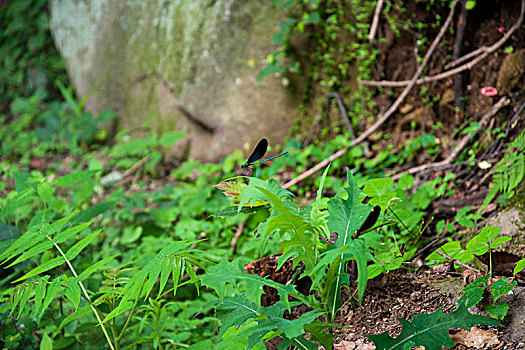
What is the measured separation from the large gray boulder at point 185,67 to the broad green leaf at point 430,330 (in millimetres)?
2560

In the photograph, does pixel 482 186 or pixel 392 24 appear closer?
pixel 482 186

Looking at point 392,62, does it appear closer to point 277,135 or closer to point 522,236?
point 277,135

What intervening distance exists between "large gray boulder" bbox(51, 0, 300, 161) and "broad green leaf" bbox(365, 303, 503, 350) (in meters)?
2.56

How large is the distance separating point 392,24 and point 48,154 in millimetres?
4519

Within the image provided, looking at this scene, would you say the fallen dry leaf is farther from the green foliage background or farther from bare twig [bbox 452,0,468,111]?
bare twig [bbox 452,0,468,111]

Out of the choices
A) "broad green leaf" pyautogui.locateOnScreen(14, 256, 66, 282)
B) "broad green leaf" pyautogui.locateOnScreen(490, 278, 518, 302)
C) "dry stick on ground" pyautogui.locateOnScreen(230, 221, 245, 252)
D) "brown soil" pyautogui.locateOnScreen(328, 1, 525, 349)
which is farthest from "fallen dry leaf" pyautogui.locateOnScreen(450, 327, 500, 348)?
"dry stick on ground" pyautogui.locateOnScreen(230, 221, 245, 252)

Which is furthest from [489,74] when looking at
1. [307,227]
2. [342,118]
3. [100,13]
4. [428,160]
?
[100,13]

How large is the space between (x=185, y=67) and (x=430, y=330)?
142 inches

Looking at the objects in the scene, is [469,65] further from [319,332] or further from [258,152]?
[319,332]

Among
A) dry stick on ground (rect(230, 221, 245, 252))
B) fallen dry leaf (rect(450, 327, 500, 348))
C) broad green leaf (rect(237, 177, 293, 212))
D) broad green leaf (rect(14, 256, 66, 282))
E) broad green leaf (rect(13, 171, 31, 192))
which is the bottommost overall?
dry stick on ground (rect(230, 221, 245, 252))

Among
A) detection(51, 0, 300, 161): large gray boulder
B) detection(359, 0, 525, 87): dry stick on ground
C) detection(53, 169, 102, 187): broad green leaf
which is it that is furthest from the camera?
detection(51, 0, 300, 161): large gray boulder

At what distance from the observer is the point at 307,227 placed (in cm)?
125

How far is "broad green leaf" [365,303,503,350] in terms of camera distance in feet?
3.72

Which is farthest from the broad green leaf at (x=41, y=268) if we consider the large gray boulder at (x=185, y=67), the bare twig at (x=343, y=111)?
the large gray boulder at (x=185, y=67)
